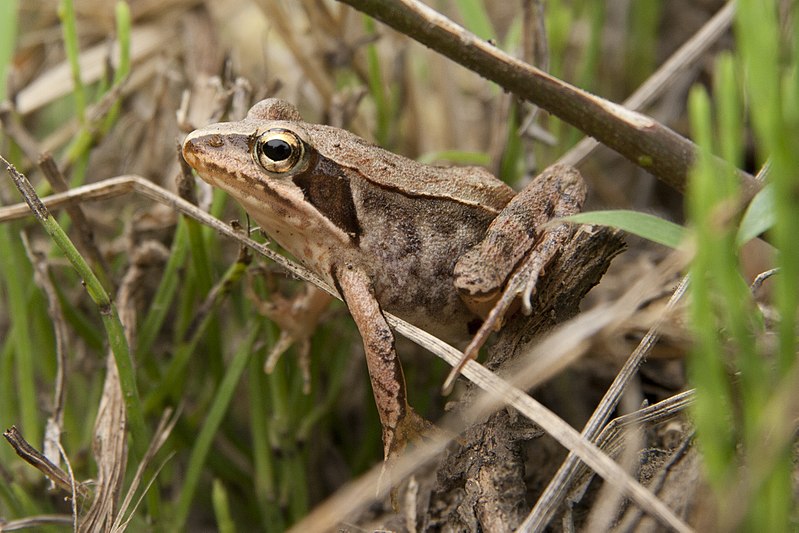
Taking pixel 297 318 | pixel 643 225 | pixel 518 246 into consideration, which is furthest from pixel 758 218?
pixel 297 318

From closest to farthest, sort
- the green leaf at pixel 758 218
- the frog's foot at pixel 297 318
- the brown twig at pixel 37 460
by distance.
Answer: the green leaf at pixel 758 218 < the brown twig at pixel 37 460 < the frog's foot at pixel 297 318

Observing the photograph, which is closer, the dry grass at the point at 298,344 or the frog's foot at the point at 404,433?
the dry grass at the point at 298,344

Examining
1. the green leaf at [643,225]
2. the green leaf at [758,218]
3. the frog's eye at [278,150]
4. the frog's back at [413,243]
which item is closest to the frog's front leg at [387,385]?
the frog's back at [413,243]

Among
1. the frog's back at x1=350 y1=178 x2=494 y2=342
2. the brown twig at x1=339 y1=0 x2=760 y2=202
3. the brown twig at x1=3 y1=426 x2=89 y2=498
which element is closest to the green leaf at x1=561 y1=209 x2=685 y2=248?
the brown twig at x1=339 y1=0 x2=760 y2=202

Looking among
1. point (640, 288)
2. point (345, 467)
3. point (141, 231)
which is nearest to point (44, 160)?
point (141, 231)

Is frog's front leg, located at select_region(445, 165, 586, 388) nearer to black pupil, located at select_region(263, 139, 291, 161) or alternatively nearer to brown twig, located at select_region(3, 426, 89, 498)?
black pupil, located at select_region(263, 139, 291, 161)

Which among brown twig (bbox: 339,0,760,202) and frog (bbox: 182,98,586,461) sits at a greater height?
brown twig (bbox: 339,0,760,202)

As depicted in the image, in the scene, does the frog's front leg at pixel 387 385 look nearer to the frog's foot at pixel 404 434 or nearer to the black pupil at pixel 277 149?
the frog's foot at pixel 404 434

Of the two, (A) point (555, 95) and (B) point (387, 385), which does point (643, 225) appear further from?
(B) point (387, 385)
